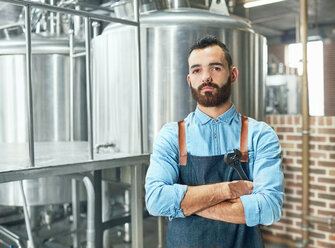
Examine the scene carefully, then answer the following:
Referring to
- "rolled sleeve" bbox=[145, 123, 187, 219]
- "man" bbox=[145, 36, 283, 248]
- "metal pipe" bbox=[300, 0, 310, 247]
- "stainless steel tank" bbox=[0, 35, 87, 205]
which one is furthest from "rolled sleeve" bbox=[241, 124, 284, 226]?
"metal pipe" bbox=[300, 0, 310, 247]

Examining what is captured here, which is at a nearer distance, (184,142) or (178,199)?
(178,199)

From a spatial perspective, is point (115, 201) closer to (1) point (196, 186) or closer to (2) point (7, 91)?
(2) point (7, 91)

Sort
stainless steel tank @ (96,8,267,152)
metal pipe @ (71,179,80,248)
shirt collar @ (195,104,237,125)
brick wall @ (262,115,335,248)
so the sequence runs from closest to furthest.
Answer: shirt collar @ (195,104,237,125) < stainless steel tank @ (96,8,267,152) < metal pipe @ (71,179,80,248) < brick wall @ (262,115,335,248)

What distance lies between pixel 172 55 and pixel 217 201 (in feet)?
3.10

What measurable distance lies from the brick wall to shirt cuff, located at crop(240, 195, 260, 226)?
1962mm

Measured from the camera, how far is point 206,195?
1.14 metres

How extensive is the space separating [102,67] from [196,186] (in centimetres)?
113

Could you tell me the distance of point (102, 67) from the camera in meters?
2.05

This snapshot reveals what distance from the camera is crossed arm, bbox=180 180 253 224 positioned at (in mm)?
1140

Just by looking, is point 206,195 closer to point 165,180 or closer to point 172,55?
point 165,180

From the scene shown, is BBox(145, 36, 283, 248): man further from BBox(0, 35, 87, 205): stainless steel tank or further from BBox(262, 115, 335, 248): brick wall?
BBox(262, 115, 335, 248): brick wall

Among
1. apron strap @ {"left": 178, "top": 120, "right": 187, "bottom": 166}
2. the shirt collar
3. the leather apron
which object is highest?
the shirt collar

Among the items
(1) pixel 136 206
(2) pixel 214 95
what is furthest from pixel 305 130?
(2) pixel 214 95

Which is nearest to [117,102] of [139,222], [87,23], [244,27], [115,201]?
[87,23]
